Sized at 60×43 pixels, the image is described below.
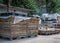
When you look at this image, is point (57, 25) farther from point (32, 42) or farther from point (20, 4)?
→ point (32, 42)

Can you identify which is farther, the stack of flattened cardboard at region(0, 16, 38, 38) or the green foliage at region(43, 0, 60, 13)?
the green foliage at region(43, 0, 60, 13)

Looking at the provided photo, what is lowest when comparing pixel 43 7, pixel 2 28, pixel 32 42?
pixel 32 42

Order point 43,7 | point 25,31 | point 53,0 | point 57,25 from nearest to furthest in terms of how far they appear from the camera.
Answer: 1. point 25,31
2. point 57,25
3. point 53,0
4. point 43,7

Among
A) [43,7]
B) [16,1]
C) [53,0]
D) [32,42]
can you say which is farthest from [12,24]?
[43,7]

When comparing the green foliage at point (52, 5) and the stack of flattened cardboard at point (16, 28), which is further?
the green foliage at point (52, 5)

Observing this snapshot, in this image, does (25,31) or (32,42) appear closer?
(32,42)

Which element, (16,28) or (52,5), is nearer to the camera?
(16,28)

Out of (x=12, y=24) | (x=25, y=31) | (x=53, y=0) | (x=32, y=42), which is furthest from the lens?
(x=53, y=0)

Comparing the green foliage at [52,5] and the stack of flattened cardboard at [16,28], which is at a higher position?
the green foliage at [52,5]

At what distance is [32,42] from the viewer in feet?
31.1

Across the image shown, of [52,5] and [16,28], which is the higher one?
[52,5]

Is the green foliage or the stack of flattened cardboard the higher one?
the green foliage

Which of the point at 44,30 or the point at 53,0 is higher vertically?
the point at 53,0

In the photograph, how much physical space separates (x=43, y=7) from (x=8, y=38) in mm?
20554
